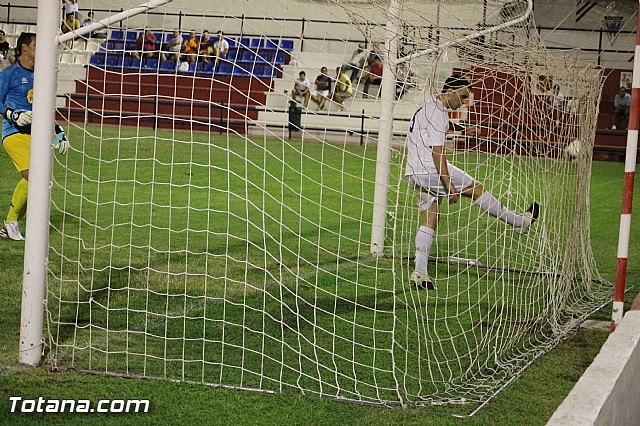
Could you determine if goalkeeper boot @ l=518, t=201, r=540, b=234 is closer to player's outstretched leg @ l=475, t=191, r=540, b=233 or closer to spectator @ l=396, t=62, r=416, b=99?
player's outstretched leg @ l=475, t=191, r=540, b=233

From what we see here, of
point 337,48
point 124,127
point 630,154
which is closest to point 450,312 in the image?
point 630,154

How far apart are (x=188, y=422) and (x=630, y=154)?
361cm

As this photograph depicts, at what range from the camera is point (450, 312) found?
24.6ft

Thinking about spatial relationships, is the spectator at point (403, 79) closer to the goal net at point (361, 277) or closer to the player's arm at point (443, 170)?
the goal net at point (361, 277)

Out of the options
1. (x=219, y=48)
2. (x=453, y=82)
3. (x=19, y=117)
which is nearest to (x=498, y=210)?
(x=453, y=82)

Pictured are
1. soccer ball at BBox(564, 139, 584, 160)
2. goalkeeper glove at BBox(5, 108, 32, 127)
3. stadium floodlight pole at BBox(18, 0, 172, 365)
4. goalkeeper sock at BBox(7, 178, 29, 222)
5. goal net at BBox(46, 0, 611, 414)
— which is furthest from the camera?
goalkeeper sock at BBox(7, 178, 29, 222)

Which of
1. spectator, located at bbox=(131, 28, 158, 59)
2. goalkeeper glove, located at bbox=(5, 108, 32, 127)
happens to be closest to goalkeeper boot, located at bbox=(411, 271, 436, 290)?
spectator, located at bbox=(131, 28, 158, 59)

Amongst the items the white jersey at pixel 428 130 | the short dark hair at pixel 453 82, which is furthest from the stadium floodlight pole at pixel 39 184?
the short dark hair at pixel 453 82

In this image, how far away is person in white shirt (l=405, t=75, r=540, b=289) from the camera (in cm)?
766

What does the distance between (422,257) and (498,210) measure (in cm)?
86

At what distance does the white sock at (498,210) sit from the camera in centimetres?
861

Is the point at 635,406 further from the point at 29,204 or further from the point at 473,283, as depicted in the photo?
the point at 473,283

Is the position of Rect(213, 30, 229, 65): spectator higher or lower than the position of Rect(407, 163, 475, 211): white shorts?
higher

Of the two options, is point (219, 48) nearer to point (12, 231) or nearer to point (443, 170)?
point (12, 231)
